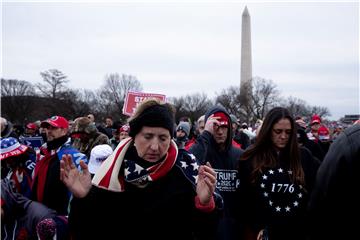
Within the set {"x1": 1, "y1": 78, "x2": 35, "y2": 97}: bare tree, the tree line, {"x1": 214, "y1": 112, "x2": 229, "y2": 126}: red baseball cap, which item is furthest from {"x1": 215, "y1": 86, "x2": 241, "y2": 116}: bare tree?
{"x1": 214, "y1": 112, "x2": 229, "y2": 126}: red baseball cap

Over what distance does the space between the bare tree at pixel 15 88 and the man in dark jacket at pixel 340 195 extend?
57.7 m

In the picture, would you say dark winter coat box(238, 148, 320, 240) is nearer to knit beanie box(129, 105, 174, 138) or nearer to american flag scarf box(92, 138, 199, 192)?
american flag scarf box(92, 138, 199, 192)

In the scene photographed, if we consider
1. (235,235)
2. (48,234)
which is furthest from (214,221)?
(235,235)

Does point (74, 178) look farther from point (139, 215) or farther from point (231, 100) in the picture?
point (231, 100)

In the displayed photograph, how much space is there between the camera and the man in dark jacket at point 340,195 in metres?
1.55

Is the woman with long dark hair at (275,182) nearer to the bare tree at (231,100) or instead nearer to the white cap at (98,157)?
the white cap at (98,157)

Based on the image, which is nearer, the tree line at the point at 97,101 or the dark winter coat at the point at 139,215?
the dark winter coat at the point at 139,215

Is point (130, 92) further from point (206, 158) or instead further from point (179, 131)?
point (179, 131)

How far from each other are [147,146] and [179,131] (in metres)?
6.03

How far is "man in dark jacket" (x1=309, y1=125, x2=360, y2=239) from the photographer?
1.55 metres

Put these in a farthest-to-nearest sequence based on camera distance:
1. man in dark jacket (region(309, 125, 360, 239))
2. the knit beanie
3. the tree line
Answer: the tree line < the knit beanie < man in dark jacket (region(309, 125, 360, 239))

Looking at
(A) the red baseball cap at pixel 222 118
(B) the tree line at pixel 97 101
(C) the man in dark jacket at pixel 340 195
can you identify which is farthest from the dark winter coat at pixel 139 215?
(B) the tree line at pixel 97 101

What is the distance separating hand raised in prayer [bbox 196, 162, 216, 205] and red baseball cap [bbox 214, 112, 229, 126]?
2034mm

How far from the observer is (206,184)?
2.29m
